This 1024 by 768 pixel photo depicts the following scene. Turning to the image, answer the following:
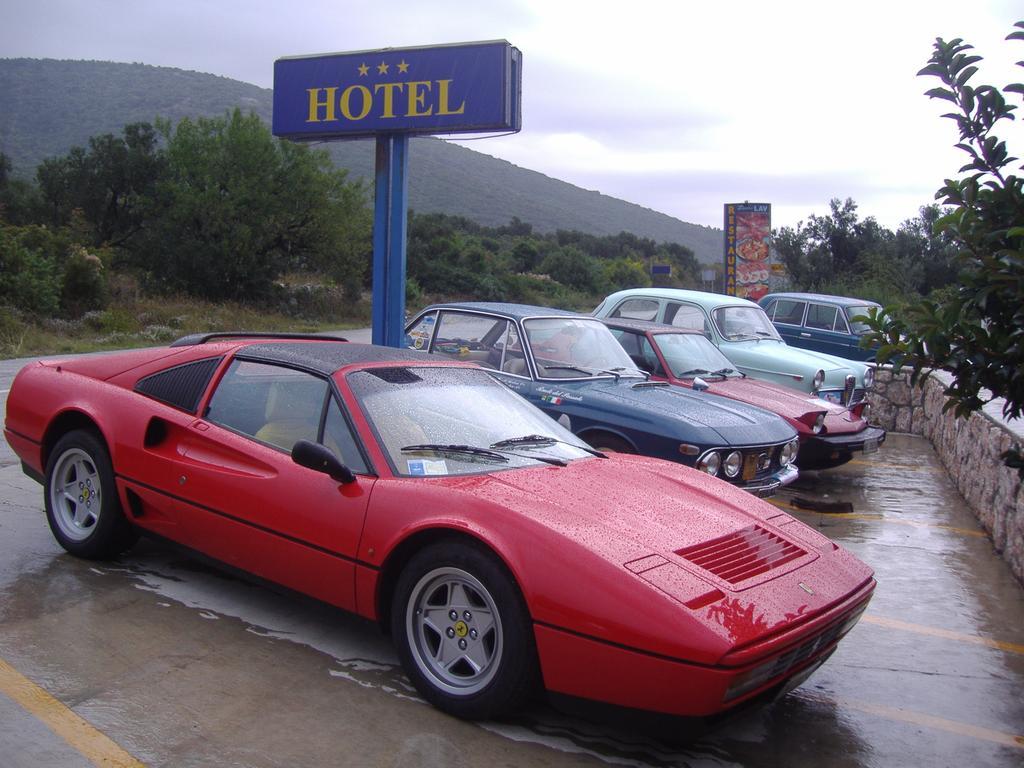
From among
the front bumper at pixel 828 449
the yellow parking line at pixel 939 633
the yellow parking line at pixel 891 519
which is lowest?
the yellow parking line at pixel 891 519

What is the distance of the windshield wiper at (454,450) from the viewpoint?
154 inches

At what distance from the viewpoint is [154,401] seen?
15.3ft

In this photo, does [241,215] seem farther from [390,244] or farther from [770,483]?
[770,483]

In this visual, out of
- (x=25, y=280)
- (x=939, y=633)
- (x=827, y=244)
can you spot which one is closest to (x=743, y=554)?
(x=939, y=633)

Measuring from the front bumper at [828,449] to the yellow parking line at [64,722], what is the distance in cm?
675

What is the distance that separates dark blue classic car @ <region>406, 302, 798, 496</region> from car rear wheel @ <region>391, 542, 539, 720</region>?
2.88m

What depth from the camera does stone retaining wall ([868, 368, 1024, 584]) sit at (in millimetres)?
6121

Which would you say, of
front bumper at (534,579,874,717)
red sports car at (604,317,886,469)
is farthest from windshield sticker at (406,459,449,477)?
red sports car at (604,317,886,469)

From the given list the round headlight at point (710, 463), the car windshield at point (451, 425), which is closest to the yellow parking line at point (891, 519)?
the round headlight at point (710, 463)

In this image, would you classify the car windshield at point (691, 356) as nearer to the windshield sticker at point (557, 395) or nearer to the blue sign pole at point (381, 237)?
the windshield sticker at point (557, 395)

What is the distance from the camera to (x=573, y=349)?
24.7 feet

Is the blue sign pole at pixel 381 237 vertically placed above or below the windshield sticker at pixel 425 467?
above

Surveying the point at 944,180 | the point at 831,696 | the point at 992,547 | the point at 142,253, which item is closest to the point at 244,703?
the point at 831,696

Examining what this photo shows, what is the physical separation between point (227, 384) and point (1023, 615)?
15.0ft
